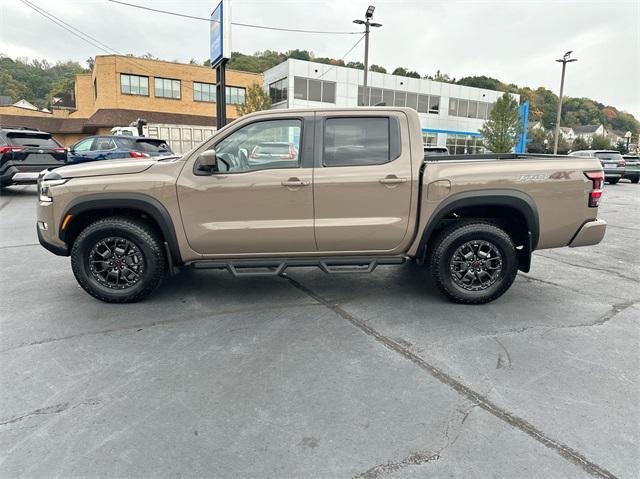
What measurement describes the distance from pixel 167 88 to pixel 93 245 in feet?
122

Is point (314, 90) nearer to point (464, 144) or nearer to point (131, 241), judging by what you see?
point (464, 144)

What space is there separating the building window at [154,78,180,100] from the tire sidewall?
36.9 meters

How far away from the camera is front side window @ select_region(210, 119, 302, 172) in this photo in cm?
418

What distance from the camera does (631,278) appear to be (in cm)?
556

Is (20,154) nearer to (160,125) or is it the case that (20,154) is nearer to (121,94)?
(160,125)

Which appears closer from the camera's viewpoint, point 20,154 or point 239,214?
point 239,214

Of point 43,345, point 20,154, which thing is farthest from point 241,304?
point 20,154

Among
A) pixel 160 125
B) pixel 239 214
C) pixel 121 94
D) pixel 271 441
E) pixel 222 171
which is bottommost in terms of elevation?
pixel 271 441

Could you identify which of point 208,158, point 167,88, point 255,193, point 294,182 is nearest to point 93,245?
point 208,158

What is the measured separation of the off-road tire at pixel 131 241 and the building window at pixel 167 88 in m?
36.9

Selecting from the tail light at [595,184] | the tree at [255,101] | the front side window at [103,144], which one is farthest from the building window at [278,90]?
the tail light at [595,184]

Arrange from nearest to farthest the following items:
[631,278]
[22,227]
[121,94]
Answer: [631,278] < [22,227] < [121,94]

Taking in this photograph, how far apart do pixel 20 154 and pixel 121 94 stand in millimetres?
26635

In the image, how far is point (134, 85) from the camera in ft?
118
